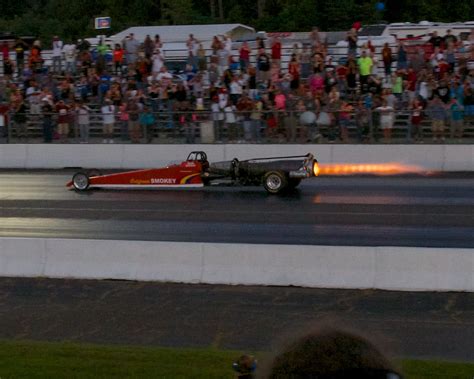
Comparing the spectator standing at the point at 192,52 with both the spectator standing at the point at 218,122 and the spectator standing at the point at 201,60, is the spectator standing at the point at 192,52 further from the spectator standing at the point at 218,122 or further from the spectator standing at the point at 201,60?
the spectator standing at the point at 218,122

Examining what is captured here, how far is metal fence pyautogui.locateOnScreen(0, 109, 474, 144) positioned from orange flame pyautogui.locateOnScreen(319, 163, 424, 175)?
0.72 m

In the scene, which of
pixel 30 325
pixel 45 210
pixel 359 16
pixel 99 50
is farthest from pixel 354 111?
pixel 359 16

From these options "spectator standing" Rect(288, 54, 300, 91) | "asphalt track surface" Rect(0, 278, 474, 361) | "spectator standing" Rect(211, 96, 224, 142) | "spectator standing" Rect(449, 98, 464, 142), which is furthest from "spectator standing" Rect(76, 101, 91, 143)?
"asphalt track surface" Rect(0, 278, 474, 361)

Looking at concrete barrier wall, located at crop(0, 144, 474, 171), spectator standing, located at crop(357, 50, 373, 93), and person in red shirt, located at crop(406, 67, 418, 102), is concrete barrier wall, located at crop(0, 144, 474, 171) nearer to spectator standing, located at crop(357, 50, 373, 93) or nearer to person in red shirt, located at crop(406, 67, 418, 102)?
person in red shirt, located at crop(406, 67, 418, 102)

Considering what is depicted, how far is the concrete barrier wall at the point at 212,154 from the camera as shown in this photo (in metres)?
24.4

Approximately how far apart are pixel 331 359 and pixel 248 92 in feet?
87.5

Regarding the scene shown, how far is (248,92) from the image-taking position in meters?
28.4

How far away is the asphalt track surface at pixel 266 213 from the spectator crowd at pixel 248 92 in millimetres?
2354

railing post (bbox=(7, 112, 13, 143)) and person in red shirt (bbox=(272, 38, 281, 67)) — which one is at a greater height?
person in red shirt (bbox=(272, 38, 281, 67))

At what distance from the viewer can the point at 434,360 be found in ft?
31.4

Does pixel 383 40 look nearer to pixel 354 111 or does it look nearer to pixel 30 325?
pixel 354 111

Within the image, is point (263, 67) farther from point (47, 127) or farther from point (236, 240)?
point (236, 240)

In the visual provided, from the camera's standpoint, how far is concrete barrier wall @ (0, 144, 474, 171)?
80.2 ft

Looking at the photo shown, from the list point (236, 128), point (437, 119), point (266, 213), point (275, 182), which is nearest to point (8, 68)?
point (236, 128)
